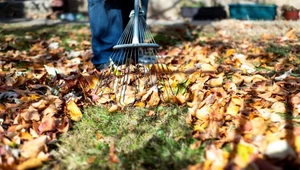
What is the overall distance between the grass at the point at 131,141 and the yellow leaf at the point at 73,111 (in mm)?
34

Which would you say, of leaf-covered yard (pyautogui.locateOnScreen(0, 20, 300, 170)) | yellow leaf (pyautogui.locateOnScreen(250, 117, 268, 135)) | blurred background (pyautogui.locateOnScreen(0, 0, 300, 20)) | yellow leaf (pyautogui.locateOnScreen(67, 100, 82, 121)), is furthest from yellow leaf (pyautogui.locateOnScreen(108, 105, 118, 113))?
blurred background (pyautogui.locateOnScreen(0, 0, 300, 20))

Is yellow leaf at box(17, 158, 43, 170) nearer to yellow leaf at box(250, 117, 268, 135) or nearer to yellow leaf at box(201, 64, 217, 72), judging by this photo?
yellow leaf at box(250, 117, 268, 135)

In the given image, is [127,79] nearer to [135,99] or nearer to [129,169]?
[135,99]

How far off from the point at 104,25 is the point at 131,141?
1305mm

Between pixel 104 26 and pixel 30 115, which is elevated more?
pixel 104 26

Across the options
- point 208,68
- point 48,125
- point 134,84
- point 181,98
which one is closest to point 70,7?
point 208,68

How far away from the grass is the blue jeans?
849 mm

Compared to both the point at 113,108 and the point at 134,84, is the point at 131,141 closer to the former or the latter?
the point at 113,108

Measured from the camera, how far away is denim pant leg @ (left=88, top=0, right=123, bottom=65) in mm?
2635

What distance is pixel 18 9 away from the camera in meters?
7.07

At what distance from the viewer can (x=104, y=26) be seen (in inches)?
105

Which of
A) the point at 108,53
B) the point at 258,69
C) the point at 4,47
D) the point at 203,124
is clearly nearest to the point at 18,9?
the point at 4,47

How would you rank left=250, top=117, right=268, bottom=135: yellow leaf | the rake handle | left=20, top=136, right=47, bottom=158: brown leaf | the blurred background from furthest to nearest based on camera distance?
1. the blurred background
2. the rake handle
3. left=250, top=117, right=268, bottom=135: yellow leaf
4. left=20, top=136, right=47, bottom=158: brown leaf

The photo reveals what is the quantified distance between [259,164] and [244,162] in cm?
6
